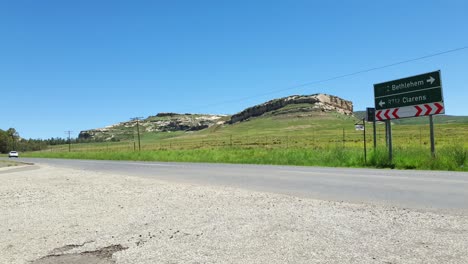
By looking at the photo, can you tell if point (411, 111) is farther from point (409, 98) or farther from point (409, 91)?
point (409, 91)

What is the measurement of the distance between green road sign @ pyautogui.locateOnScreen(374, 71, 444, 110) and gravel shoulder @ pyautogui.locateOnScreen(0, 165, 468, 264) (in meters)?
14.4

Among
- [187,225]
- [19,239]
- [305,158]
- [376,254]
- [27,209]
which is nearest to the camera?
[376,254]

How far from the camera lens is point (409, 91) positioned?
22.0 meters

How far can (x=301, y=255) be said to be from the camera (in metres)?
5.11

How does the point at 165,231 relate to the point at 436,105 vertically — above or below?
below

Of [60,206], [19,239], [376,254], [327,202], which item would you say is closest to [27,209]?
[60,206]

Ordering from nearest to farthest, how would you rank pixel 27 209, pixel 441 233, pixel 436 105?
pixel 441 233 < pixel 27 209 < pixel 436 105

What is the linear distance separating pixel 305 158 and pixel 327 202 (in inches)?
726

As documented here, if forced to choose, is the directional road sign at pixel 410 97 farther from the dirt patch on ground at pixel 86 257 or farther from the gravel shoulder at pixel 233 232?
the dirt patch on ground at pixel 86 257

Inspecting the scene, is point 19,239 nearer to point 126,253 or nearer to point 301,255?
point 126,253

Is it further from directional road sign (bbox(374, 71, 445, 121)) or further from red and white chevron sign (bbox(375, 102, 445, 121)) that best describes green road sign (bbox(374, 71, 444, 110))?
red and white chevron sign (bbox(375, 102, 445, 121))

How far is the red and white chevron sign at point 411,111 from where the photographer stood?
2067 centimetres

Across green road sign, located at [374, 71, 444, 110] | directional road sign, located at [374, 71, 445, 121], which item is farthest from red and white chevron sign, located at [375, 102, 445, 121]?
green road sign, located at [374, 71, 444, 110]

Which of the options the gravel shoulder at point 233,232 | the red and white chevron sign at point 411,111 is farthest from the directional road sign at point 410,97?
the gravel shoulder at point 233,232
